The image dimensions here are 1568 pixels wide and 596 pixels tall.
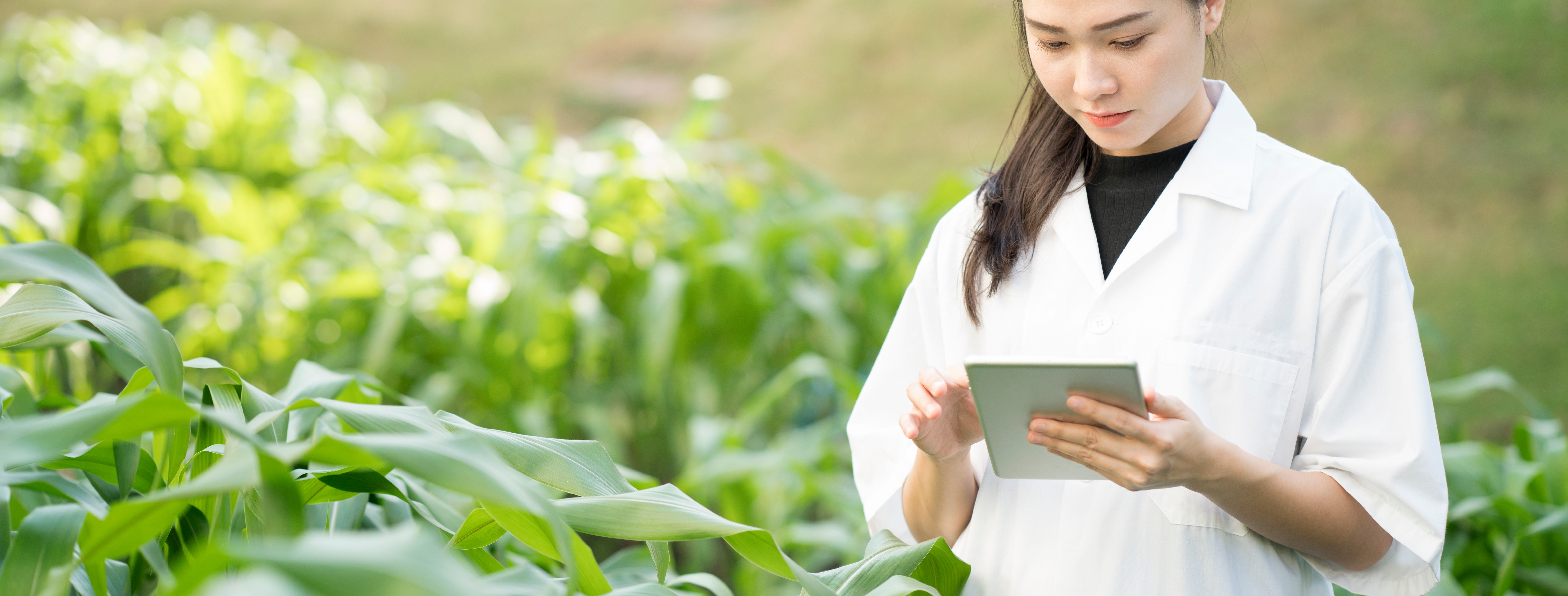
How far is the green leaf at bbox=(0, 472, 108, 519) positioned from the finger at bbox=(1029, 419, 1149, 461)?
594 millimetres

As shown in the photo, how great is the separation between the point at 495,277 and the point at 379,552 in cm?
157

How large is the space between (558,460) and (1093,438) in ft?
1.13

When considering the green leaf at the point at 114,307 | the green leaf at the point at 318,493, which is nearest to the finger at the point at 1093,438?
the green leaf at the point at 318,493

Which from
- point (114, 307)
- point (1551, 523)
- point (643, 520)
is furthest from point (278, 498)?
point (1551, 523)

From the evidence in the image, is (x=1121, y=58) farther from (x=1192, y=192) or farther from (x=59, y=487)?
(x=59, y=487)

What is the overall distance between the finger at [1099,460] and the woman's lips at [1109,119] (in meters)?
0.23

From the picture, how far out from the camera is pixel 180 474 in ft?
2.29

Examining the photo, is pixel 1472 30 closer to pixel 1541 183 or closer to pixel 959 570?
pixel 1541 183

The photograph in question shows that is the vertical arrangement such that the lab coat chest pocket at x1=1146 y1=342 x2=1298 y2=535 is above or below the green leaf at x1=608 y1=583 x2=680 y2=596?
above

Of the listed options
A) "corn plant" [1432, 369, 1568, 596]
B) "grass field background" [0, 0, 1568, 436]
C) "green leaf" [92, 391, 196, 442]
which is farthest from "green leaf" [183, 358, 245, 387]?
"corn plant" [1432, 369, 1568, 596]

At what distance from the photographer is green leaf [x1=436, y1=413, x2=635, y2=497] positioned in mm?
665

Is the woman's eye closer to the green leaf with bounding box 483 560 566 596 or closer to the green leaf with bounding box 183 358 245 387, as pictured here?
the green leaf with bounding box 483 560 566 596

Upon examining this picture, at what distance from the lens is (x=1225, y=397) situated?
69cm

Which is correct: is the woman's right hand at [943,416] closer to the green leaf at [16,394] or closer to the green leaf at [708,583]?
the green leaf at [708,583]
